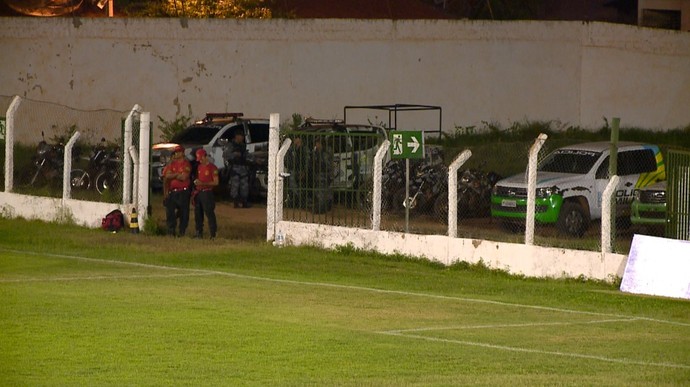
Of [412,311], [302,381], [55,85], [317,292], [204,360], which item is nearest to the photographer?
[302,381]

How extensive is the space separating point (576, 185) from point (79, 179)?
32.7ft

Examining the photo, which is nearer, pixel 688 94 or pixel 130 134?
pixel 130 134

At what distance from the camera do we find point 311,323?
49.1 ft

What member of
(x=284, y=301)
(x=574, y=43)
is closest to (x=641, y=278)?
(x=284, y=301)

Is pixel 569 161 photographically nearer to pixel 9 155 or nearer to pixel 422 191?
pixel 422 191

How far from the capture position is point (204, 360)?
12398mm

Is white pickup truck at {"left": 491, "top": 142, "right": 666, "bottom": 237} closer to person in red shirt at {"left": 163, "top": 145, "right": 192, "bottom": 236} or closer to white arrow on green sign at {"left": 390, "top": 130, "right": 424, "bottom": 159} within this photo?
white arrow on green sign at {"left": 390, "top": 130, "right": 424, "bottom": 159}

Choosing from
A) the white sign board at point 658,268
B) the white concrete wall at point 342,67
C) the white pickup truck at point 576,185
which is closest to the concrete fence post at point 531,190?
the white pickup truck at point 576,185

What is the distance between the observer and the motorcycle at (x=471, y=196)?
22.7 m

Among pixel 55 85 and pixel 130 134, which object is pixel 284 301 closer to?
pixel 130 134

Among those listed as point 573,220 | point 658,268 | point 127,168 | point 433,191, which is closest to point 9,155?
point 127,168

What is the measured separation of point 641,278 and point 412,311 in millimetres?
3732

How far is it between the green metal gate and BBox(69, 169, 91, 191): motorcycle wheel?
12.7 meters

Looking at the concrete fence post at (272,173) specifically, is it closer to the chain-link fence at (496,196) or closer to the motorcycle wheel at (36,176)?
the chain-link fence at (496,196)
